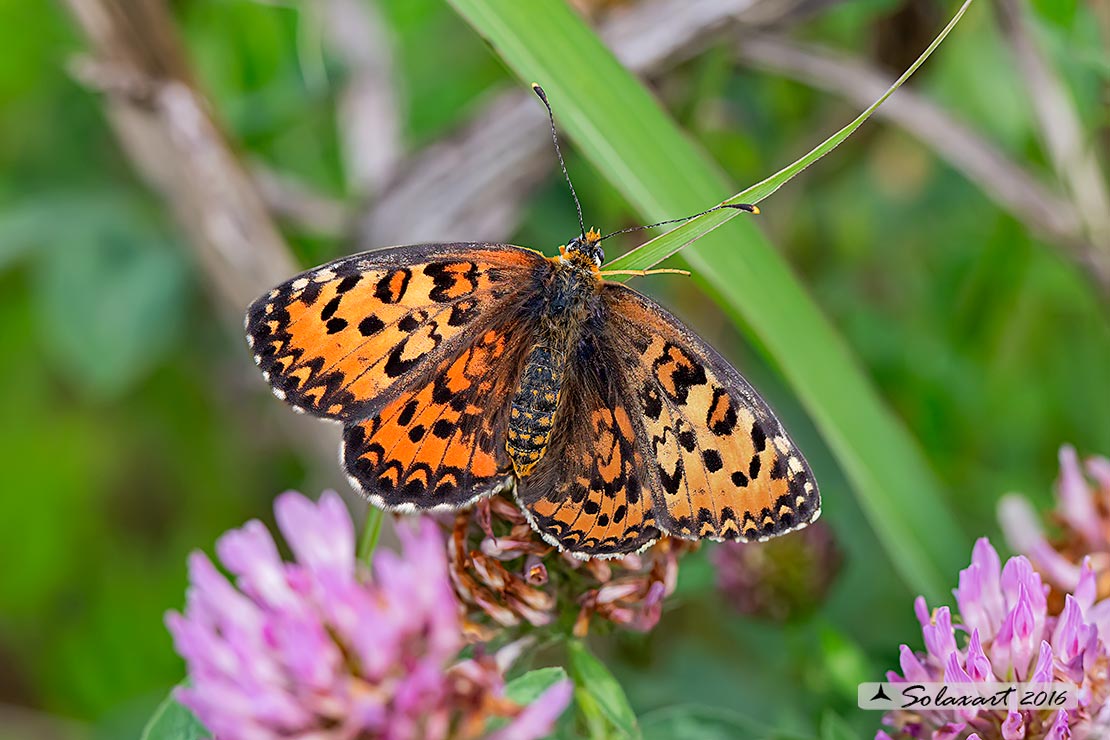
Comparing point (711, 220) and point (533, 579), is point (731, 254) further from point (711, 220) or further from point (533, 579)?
point (533, 579)

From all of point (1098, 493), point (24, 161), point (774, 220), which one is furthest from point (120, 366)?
point (1098, 493)

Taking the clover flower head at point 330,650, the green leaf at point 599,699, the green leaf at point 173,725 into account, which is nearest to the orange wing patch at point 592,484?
the green leaf at point 599,699

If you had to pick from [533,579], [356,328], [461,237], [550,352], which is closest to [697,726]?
[533,579]

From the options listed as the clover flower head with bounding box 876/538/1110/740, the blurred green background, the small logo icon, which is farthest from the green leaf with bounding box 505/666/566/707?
the blurred green background

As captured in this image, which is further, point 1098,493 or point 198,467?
point 198,467

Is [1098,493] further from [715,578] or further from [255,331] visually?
[255,331]

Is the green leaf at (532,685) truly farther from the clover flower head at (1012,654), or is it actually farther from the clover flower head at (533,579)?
the clover flower head at (1012,654)
